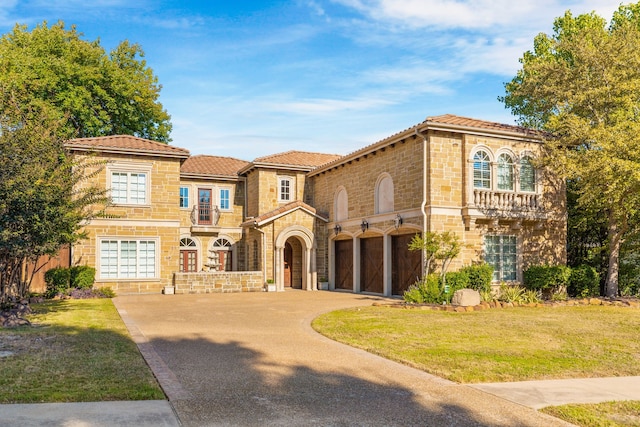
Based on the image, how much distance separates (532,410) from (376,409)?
67.7 inches

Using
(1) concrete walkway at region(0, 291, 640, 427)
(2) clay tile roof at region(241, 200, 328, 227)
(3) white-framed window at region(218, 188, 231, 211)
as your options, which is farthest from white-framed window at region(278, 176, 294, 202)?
(1) concrete walkway at region(0, 291, 640, 427)

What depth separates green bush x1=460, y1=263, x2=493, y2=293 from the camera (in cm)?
1850

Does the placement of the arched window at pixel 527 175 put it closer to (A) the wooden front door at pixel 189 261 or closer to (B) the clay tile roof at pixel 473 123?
(B) the clay tile roof at pixel 473 123

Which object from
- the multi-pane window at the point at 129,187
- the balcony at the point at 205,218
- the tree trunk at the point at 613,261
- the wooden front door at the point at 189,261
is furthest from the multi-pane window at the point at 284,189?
the tree trunk at the point at 613,261

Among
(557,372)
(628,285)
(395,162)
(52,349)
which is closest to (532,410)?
(557,372)

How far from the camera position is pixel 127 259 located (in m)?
23.3

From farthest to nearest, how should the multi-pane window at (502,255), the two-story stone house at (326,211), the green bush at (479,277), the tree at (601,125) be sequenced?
1. the multi-pane window at (502,255)
2. the two-story stone house at (326,211)
3. the green bush at (479,277)
4. the tree at (601,125)

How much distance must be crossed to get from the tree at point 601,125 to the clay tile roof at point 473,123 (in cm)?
113

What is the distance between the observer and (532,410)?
6160 mm

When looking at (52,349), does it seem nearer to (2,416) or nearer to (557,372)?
(2,416)

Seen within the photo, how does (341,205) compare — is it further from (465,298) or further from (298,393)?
(298,393)

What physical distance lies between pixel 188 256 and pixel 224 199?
350 cm

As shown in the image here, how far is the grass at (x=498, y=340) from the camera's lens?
8367 millimetres

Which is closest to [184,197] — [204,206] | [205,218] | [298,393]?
[204,206]
